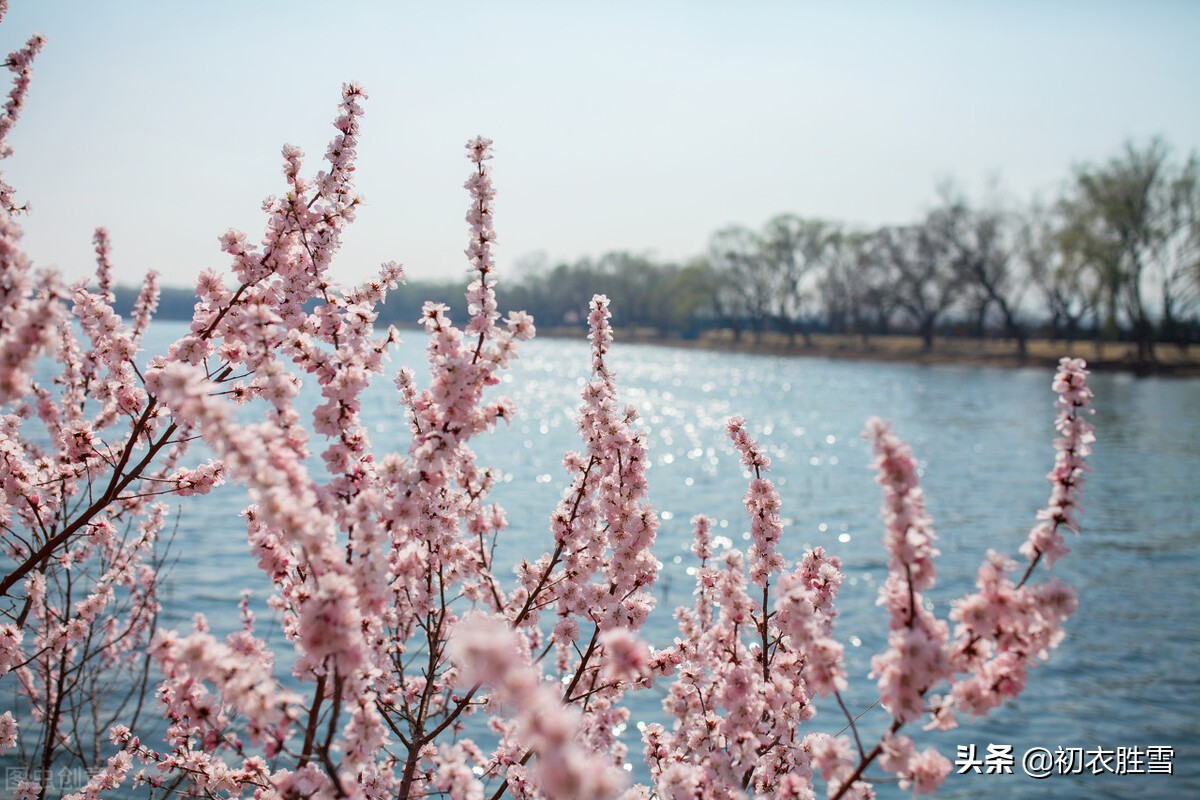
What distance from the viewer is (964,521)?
21.0 meters

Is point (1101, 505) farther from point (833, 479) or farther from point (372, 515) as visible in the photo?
point (372, 515)

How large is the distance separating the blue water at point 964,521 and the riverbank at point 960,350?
35.5 ft

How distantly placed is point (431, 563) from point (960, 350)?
281 ft

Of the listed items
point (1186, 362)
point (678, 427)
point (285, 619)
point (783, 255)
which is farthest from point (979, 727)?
point (783, 255)

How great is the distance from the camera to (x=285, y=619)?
180 inches

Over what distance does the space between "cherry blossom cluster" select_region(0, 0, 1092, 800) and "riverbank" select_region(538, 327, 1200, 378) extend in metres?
64.1

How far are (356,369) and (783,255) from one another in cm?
9867

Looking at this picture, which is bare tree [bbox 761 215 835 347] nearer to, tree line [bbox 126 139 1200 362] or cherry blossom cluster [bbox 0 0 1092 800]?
tree line [bbox 126 139 1200 362]

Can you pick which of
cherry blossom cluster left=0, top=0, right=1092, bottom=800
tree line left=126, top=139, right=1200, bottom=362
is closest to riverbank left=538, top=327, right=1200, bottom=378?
tree line left=126, top=139, right=1200, bottom=362

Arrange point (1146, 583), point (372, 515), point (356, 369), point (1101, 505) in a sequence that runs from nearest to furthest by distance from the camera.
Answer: point (372, 515)
point (356, 369)
point (1146, 583)
point (1101, 505)

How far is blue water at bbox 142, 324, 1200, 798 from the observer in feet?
36.7

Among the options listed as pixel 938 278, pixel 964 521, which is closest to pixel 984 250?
pixel 938 278

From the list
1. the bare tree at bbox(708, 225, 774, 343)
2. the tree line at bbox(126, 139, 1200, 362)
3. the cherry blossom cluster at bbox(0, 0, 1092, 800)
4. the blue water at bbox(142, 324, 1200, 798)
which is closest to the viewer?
the cherry blossom cluster at bbox(0, 0, 1092, 800)

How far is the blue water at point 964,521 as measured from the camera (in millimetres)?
11195
